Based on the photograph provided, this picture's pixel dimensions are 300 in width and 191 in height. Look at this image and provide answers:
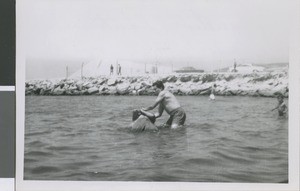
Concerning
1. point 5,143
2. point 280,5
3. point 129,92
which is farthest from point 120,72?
point 280,5

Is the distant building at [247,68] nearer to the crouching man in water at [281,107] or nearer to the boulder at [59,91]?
the crouching man in water at [281,107]

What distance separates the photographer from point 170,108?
5.13 feet

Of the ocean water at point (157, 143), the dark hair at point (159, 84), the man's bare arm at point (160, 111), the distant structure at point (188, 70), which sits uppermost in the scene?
the distant structure at point (188, 70)

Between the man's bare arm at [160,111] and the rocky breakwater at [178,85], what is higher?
the rocky breakwater at [178,85]

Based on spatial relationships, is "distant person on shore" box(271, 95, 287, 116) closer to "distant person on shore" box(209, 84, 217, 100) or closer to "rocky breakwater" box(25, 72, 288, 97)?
"rocky breakwater" box(25, 72, 288, 97)

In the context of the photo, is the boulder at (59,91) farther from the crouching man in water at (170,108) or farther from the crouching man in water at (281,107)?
the crouching man in water at (281,107)

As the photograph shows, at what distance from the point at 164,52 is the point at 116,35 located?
0.62 feet

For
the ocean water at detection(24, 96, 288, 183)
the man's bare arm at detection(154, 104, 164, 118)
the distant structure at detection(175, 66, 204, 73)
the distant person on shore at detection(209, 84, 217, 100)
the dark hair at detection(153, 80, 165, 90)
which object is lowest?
the ocean water at detection(24, 96, 288, 183)

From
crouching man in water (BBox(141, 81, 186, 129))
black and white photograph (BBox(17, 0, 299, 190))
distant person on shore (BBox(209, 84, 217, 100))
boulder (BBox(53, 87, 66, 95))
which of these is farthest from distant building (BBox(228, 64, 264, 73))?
boulder (BBox(53, 87, 66, 95))

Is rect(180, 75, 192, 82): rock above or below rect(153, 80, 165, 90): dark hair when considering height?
above

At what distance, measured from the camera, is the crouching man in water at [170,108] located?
1.56 metres

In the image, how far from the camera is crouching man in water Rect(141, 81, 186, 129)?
5.12ft

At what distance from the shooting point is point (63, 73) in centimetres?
159

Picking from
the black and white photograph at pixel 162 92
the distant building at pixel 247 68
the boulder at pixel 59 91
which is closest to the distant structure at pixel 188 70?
the black and white photograph at pixel 162 92
